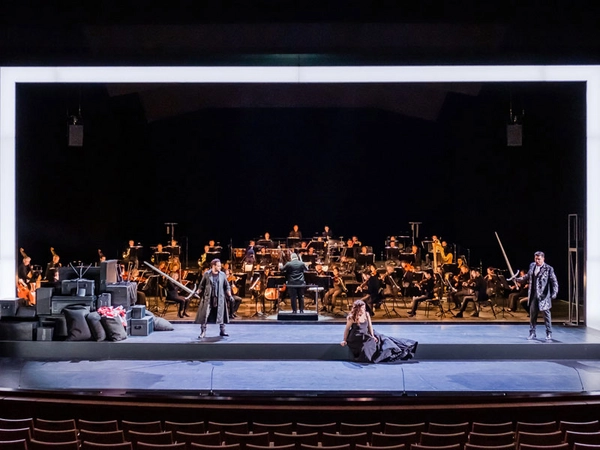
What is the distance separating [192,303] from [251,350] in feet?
16.3

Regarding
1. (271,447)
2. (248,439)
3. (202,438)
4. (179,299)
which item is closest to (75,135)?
(179,299)

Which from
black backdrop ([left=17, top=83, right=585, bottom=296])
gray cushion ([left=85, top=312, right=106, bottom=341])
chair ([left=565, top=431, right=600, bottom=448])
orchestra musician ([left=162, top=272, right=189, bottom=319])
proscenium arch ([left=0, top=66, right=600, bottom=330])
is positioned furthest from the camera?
black backdrop ([left=17, top=83, right=585, bottom=296])

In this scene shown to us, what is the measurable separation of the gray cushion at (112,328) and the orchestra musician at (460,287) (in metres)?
6.91

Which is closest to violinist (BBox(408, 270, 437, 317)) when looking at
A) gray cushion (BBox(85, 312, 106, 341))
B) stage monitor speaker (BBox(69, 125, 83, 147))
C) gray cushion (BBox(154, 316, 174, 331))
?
Result: gray cushion (BBox(154, 316, 174, 331))

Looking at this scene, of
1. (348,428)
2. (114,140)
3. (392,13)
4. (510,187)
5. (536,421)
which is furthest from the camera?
(114,140)

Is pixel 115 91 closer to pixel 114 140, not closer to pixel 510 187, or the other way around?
pixel 114 140

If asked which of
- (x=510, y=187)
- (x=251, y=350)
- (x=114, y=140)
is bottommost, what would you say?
(x=251, y=350)

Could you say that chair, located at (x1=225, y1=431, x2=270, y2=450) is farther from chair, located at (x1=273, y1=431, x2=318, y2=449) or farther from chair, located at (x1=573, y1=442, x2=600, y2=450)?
chair, located at (x1=573, y1=442, x2=600, y2=450)

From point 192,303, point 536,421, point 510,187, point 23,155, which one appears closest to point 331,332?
point 192,303

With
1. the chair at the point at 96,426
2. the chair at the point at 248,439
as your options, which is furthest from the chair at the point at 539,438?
the chair at the point at 96,426

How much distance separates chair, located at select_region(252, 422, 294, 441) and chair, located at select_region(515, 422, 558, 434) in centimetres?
177

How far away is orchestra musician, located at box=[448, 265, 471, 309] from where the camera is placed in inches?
530

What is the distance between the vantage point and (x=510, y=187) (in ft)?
56.6

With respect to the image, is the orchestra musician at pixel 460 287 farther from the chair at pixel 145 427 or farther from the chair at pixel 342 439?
the chair at pixel 145 427
